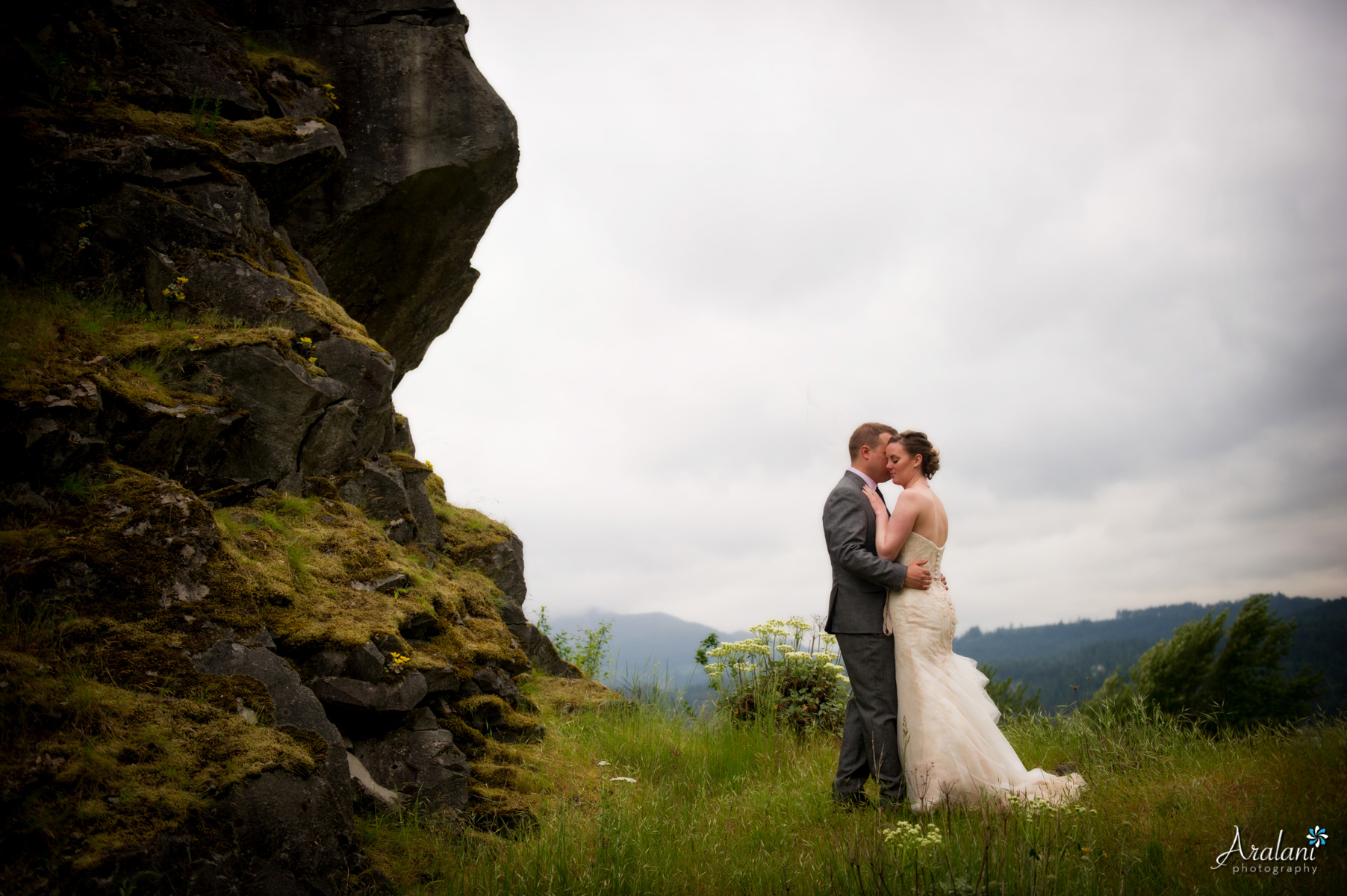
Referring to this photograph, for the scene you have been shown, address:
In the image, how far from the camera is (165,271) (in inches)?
250

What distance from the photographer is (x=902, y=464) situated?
6.06m

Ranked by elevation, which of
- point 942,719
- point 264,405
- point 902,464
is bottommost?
point 942,719

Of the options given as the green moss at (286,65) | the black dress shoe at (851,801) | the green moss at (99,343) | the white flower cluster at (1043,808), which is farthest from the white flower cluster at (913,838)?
the green moss at (286,65)

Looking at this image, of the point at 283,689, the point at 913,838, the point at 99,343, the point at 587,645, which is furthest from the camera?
the point at 587,645

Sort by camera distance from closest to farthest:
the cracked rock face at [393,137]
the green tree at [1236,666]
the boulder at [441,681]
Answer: the boulder at [441,681]
the cracked rock face at [393,137]
the green tree at [1236,666]

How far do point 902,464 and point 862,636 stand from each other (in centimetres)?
150

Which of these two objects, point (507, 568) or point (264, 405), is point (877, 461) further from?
point (507, 568)

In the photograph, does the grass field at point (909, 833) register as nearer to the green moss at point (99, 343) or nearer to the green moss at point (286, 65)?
the green moss at point (99, 343)

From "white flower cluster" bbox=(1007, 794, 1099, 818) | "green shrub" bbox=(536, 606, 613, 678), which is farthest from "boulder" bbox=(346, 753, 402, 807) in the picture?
"green shrub" bbox=(536, 606, 613, 678)

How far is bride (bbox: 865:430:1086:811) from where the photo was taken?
5.12m

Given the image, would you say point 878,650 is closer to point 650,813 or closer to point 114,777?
point 650,813

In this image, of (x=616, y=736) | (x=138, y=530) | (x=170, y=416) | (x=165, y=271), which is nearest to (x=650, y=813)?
(x=616, y=736)

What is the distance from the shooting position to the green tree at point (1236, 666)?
92.2ft

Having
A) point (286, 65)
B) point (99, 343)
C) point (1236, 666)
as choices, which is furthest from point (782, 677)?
point (1236, 666)
